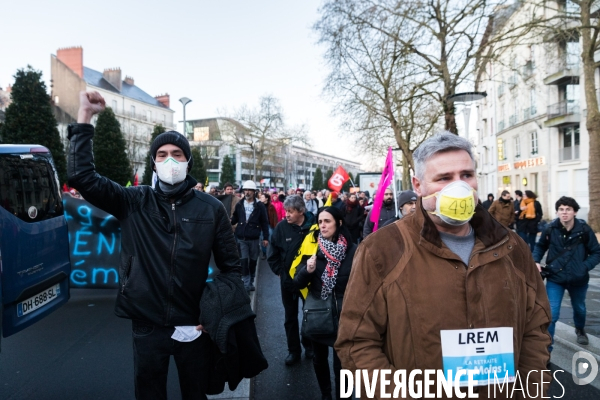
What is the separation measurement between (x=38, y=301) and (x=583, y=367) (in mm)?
5445

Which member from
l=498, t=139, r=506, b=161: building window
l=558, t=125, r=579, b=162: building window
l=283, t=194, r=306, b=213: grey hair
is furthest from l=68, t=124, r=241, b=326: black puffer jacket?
l=498, t=139, r=506, b=161: building window

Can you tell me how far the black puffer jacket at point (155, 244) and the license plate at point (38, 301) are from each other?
2.21m

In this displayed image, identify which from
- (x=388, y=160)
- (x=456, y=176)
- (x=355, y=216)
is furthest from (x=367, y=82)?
(x=456, y=176)

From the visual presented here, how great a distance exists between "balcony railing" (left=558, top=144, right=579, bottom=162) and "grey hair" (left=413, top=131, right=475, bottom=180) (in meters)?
31.3

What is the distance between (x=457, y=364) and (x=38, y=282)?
4110mm

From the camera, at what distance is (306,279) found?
382cm

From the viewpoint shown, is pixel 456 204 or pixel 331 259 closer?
pixel 456 204

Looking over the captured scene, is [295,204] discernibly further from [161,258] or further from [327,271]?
Result: [161,258]

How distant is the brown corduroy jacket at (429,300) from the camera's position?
1796 mm

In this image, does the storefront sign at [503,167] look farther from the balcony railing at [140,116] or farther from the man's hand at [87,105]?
the balcony railing at [140,116]

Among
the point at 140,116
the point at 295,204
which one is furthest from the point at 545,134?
the point at 140,116

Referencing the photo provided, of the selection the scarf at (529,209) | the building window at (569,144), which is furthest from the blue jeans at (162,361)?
the building window at (569,144)

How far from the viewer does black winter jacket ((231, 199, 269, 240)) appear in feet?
26.7

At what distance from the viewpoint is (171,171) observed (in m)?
2.66
